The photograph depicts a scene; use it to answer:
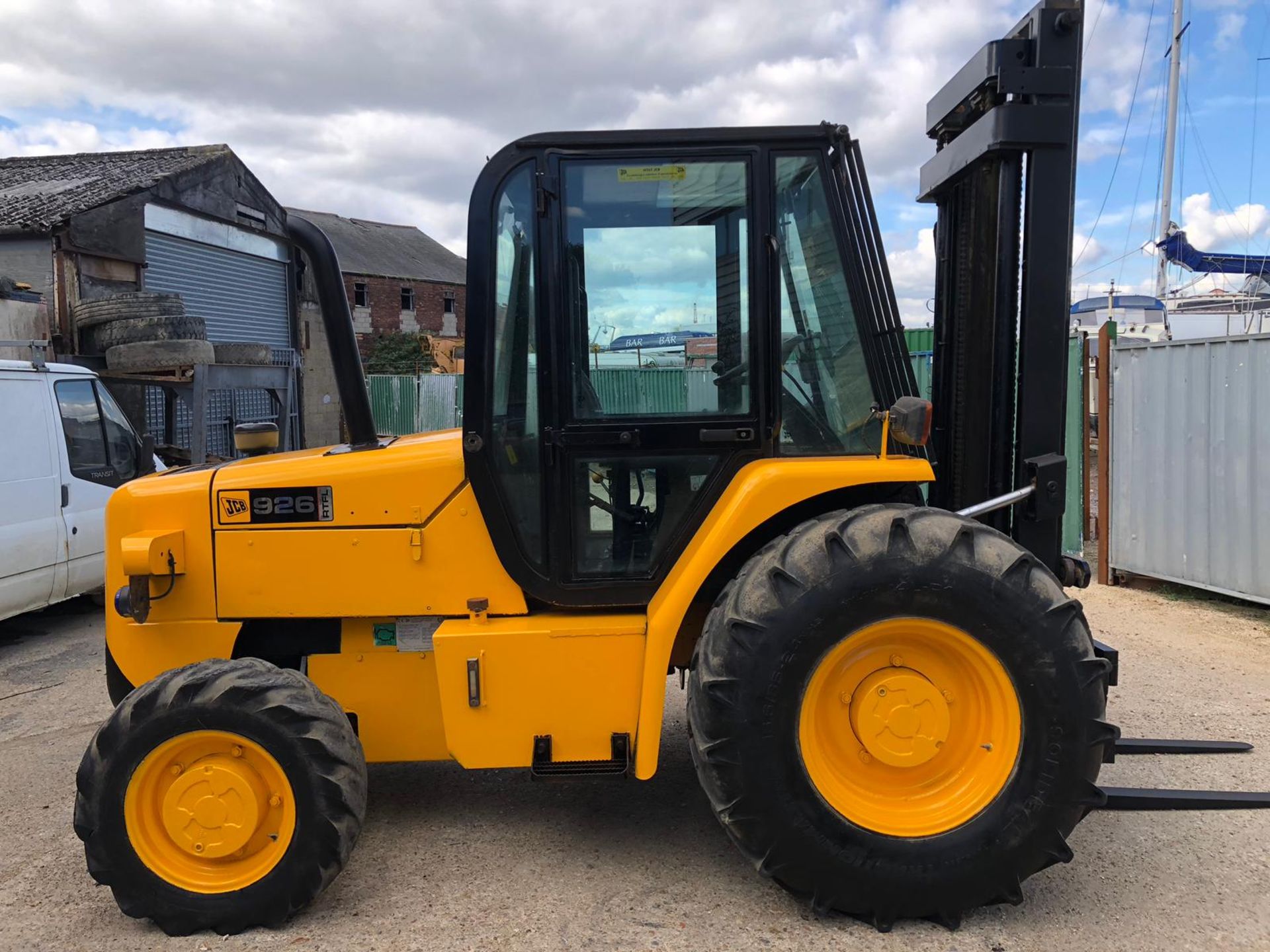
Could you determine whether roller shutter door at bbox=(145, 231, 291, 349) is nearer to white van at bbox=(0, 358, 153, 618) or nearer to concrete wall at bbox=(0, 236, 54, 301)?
concrete wall at bbox=(0, 236, 54, 301)

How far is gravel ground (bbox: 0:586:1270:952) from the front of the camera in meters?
2.95

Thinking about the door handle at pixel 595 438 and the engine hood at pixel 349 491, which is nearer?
the door handle at pixel 595 438

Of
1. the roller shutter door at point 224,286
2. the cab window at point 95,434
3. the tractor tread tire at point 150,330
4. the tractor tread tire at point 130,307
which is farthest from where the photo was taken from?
the roller shutter door at point 224,286

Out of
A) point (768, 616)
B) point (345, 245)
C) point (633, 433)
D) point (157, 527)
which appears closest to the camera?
point (768, 616)

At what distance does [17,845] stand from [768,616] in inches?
125

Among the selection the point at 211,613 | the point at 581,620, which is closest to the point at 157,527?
the point at 211,613

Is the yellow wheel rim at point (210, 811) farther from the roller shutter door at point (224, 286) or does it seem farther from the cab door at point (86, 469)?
the roller shutter door at point (224, 286)

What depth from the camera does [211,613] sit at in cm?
343

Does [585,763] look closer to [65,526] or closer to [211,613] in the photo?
[211,613]

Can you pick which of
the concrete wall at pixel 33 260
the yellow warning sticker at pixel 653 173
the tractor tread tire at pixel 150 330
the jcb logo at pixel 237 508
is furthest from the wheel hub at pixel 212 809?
the concrete wall at pixel 33 260

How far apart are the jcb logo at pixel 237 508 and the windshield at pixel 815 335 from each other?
1.96m

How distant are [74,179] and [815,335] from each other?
17.5 m

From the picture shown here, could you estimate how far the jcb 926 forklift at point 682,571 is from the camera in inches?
115

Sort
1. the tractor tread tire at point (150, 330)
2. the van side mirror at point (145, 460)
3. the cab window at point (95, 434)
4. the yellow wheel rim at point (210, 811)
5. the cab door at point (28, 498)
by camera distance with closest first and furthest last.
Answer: the yellow wheel rim at point (210, 811) → the cab door at point (28, 498) → the cab window at point (95, 434) → the van side mirror at point (145, 460) → the tractor tread tire at point (150, 330)
